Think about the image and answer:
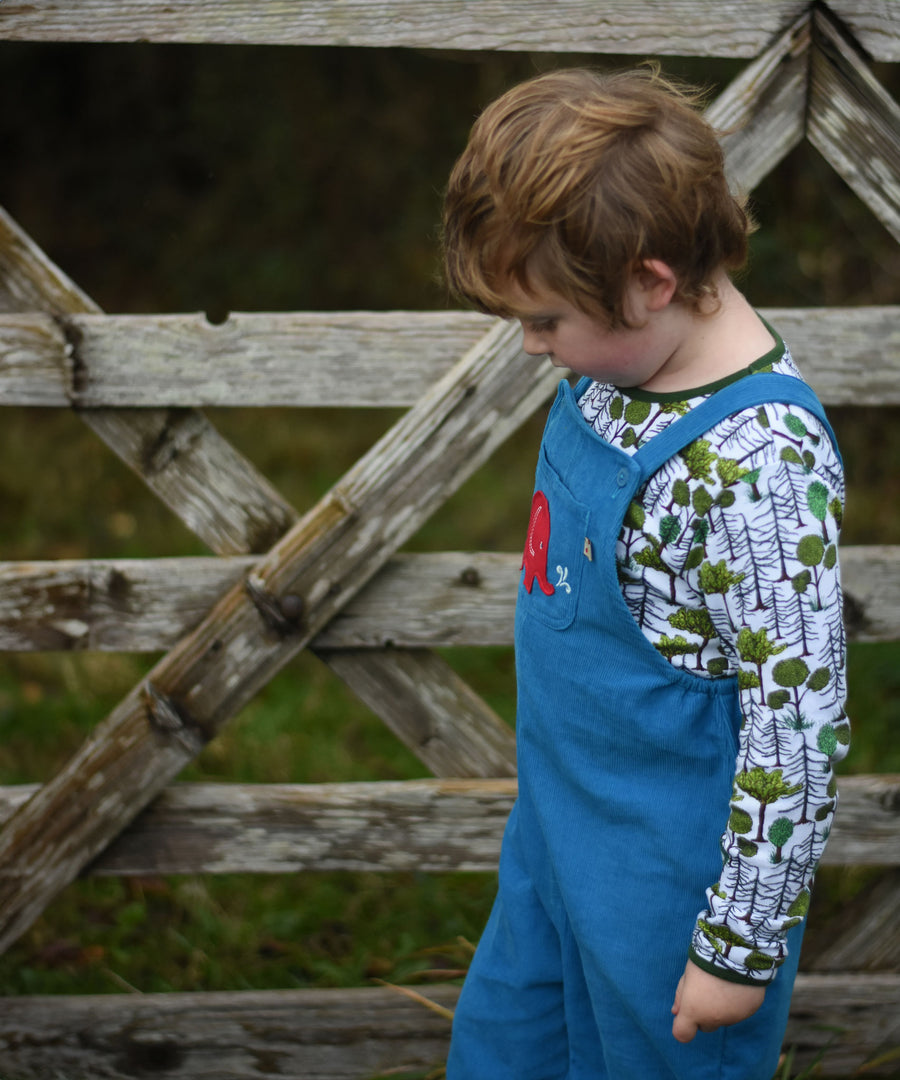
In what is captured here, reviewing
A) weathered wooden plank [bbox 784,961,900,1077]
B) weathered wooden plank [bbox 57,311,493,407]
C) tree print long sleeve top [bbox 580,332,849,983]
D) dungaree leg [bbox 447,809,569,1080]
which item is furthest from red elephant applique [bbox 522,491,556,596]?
weathered wooden plank [bbox 784,961,900,1077]

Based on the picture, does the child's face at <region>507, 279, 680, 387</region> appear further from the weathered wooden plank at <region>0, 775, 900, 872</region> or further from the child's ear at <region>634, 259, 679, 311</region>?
the weathered wooden plank at <region>0, 775, 900, 872</region>

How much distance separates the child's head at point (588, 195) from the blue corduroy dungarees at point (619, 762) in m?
0.16

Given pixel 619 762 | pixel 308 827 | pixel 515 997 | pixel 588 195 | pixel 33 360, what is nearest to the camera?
pixel 588 195

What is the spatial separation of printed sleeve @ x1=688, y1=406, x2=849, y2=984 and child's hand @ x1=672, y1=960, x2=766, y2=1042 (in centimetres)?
2

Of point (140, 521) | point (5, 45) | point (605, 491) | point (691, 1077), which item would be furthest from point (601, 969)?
point (5, 45)

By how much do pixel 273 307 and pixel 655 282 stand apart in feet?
16.3

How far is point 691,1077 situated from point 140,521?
11.1 ft

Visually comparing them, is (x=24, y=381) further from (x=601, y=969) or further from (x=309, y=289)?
(x=309, y=289)

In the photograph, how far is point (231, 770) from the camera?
10.2 feet

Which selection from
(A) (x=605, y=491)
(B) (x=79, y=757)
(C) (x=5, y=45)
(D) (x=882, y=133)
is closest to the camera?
(A) (x=605, y=491)

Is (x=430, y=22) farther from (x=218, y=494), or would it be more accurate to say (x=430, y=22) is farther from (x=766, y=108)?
(x=218, y=494)

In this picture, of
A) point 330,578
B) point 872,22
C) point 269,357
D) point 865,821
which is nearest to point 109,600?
point 330,578

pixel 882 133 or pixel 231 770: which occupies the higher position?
pixel 882 133

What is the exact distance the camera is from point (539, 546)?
1354 millimetres
